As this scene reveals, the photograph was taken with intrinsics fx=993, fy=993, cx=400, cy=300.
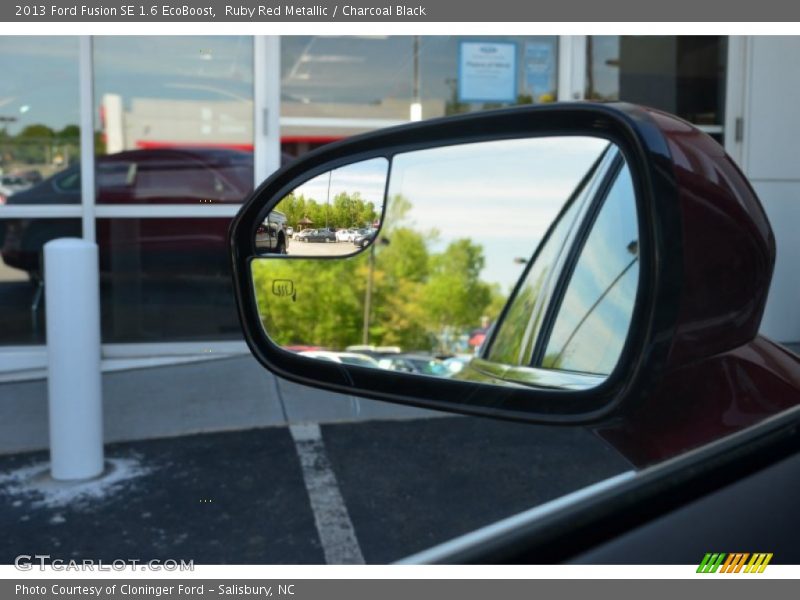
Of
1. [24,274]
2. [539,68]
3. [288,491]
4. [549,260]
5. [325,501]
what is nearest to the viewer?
[549,260]

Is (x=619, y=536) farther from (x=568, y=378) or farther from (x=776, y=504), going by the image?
(x=568, y=378)

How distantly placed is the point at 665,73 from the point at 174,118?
11.8ft

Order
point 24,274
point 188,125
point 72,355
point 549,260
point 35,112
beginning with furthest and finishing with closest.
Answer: point 188,125
point 24,274
point 35,112
point 72,355
point 549,260

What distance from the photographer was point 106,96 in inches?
265

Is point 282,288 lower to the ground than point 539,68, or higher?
lower

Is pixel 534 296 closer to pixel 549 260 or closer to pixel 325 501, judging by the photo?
pixel 549 260

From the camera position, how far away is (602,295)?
1.71m

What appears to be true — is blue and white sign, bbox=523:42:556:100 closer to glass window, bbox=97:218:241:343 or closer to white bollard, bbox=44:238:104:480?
glass window, bbox=97:218:241:343

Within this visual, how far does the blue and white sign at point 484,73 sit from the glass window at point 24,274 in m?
2.87

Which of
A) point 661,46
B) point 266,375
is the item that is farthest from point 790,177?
point 266,375

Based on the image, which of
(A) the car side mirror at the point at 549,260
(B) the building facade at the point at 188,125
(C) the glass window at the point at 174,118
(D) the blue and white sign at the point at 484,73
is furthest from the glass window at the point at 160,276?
(A) the car side mirror at the point at 549,260

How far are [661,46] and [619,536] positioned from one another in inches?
267

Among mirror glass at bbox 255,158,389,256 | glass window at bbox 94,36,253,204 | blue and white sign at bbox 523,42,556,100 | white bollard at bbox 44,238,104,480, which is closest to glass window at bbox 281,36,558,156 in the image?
blue and white sign at bbox 523,42,556,100

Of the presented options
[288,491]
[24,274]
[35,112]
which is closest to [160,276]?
[24,274]
